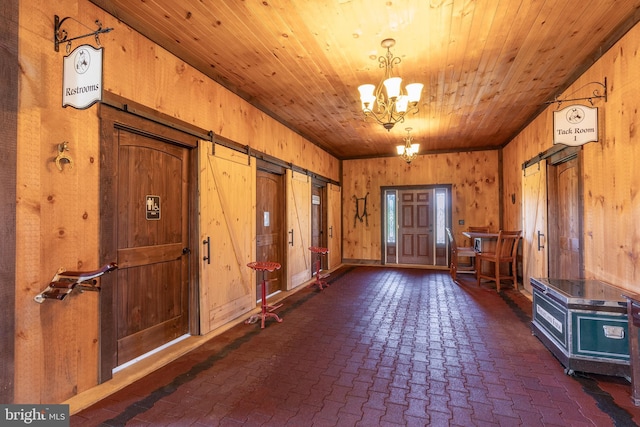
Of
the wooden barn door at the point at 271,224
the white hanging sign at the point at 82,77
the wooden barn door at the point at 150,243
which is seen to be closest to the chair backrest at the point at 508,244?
the wooden barn door at the point at 271,224

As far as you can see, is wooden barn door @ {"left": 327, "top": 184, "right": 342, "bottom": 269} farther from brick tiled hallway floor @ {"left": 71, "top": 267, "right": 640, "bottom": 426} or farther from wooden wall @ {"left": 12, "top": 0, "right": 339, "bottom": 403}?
wooden wall @ {"left": 12, "top": 0, "right": 339, "bottom": 403}

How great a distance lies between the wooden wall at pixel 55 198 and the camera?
193 centimetres

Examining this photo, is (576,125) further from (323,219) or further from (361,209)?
(361,209)

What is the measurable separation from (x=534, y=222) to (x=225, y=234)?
4796mm

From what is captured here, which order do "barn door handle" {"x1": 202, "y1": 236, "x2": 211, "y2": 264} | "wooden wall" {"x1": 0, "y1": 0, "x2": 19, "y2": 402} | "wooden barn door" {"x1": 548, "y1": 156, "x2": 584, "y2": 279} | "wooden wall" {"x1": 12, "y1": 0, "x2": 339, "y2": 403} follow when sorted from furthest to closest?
"wooden barn door" {"x1": 548, "y1": 156, "x2": 584, "y2": 279} < "barn door handle" {"x1": 202, "y1": 236, "x2": 211, "y2": 264} < "wooden wall" {"x1": 12, "y1": 0, "x2": 339, "y2": 403} < "wooden wall" {"x1": 0, "y1": 0, "x2": 19, "y2": 402}

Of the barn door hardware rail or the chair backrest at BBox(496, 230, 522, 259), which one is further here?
the chair backrest at BBox(496, 230, 522, 259)

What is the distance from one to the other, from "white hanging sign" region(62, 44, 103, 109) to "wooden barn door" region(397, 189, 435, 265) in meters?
Answer: 7.24

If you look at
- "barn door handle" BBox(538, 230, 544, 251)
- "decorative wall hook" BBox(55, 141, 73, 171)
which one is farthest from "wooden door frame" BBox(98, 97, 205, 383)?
"barn door handle" BBox(538, 230, 544, 251)

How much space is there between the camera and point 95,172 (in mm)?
2348

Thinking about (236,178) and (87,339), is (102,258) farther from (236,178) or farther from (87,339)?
(236,178)

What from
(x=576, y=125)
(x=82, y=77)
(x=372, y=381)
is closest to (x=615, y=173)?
(x=576, y=125)

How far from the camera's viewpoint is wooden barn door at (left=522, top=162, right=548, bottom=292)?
467cm

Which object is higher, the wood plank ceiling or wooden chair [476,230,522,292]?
the wood plank ceiling

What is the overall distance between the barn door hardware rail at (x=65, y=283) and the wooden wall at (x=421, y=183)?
696cm
